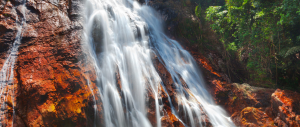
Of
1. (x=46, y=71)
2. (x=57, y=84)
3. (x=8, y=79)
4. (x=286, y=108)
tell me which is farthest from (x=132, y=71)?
(x=286, y=108)

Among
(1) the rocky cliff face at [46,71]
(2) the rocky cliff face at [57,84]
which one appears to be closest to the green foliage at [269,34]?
(2) the rocky cliff face at [57,84]

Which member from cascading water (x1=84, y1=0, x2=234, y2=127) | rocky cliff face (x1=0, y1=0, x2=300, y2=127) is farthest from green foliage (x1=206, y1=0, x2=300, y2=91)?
cascading water (x1=84, y1=0, x2=234, y2=127)

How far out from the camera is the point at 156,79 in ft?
21.7

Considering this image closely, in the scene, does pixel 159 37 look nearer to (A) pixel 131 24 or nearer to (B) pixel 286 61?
(A) pixel 131 24

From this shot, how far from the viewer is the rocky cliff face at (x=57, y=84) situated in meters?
4.32

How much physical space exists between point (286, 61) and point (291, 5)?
9.22 ft

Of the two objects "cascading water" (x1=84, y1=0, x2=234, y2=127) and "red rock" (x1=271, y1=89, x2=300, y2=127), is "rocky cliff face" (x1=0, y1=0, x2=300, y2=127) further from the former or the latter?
"cascading water" (x1=84, y1=0, x2=234, y2=127)

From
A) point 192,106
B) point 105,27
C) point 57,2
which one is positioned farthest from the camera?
point 105,27

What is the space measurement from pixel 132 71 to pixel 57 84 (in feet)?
9.92

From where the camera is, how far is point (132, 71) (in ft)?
22.3

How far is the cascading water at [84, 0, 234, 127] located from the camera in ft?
18.6

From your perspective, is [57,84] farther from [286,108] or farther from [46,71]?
[286,108]

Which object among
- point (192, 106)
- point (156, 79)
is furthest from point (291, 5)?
point (156, 79)

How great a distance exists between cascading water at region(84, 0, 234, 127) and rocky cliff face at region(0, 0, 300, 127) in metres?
0.40
